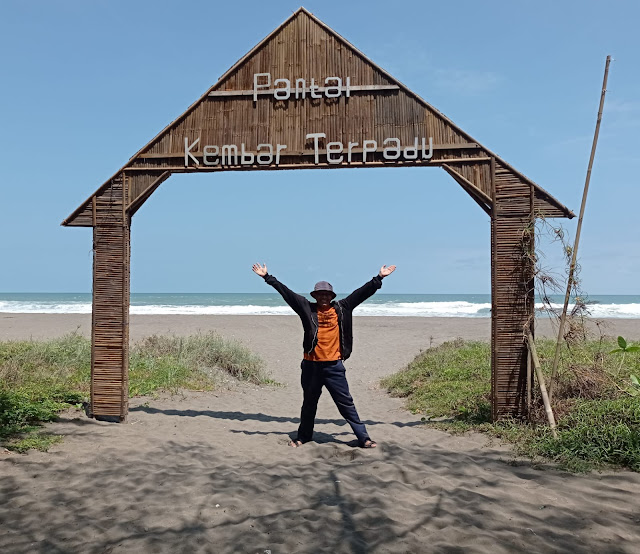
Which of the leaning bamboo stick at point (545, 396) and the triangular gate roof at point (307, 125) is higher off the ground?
the triangular gate roof at point (307, 125)

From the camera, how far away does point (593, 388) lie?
7207 millimetres

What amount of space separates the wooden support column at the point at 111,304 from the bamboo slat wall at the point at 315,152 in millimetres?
14

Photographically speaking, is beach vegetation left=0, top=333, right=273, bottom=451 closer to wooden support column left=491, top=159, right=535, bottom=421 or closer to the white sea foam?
wooden support column left=491, top=159, right=535, bottom=421

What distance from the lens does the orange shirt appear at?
21.9 ft

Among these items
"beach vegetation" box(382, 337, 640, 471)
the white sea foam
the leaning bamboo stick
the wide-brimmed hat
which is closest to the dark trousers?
the wide-brimmed hat

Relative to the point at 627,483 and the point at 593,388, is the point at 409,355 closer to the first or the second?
the point at 593,388

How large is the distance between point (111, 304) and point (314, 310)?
3112 mm

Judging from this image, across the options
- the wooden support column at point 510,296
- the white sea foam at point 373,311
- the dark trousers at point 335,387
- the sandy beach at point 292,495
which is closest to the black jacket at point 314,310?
the dark trousers at point 335,387

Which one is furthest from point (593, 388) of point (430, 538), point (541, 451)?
point (430, 538)

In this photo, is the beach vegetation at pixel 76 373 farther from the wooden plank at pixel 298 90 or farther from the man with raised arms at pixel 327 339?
the wooden plank at pixel 298 90

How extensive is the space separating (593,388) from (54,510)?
6352mm

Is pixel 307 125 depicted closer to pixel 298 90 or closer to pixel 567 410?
pixel 298 90

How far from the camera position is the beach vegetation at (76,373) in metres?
7.07

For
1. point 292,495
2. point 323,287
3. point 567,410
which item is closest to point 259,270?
point 323,287
